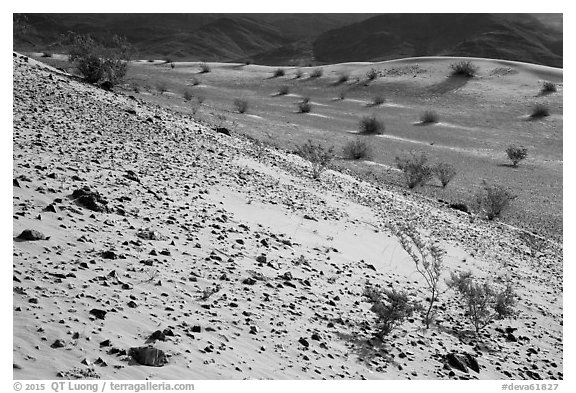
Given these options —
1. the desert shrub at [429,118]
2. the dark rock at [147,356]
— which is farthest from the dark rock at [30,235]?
the desert shrub at [429,118]

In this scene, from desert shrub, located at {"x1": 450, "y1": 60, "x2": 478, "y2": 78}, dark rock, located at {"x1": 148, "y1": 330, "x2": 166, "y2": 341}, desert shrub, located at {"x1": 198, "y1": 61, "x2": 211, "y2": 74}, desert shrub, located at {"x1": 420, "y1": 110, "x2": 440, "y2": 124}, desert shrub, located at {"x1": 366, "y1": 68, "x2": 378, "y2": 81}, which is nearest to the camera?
dark rock, located at {"x1": 148, "y1": 330, "x2": 166, "y2": 341}

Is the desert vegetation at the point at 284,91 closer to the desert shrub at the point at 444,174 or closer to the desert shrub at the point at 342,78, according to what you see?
the desert shrub at the point at 342,78

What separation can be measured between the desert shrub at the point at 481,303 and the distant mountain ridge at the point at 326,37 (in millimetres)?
70319

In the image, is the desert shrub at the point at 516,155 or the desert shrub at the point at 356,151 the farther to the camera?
the desert shrub at the point at 516,155

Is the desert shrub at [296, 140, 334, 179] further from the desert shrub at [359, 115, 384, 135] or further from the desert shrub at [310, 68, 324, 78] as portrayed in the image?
the desert shrub at [310, 68, 324, 78]

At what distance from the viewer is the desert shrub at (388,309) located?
5.68 meters

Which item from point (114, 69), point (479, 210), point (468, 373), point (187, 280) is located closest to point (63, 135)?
point (187, 280)

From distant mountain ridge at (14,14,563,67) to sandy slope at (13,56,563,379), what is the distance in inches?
2636

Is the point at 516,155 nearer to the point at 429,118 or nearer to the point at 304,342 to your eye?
the point at 429,118

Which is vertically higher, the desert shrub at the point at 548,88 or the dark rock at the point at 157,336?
the desert shrub at the point at 548,88

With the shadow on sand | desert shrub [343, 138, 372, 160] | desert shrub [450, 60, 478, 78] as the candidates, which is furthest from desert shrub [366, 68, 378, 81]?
desert shrub [343, 138, 372, 160]

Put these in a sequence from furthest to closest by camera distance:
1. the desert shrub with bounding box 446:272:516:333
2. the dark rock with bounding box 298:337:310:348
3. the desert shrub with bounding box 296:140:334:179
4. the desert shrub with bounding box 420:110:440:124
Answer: the desert shrub with bounding box 420:110:440:124, the desert shrub with bounding box 296:140:334:179, the desert shrub with bounding box 446:272:516:333, the dark rock with bounding box 298:337:310:348

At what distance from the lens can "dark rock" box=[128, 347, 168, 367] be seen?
4137mm
